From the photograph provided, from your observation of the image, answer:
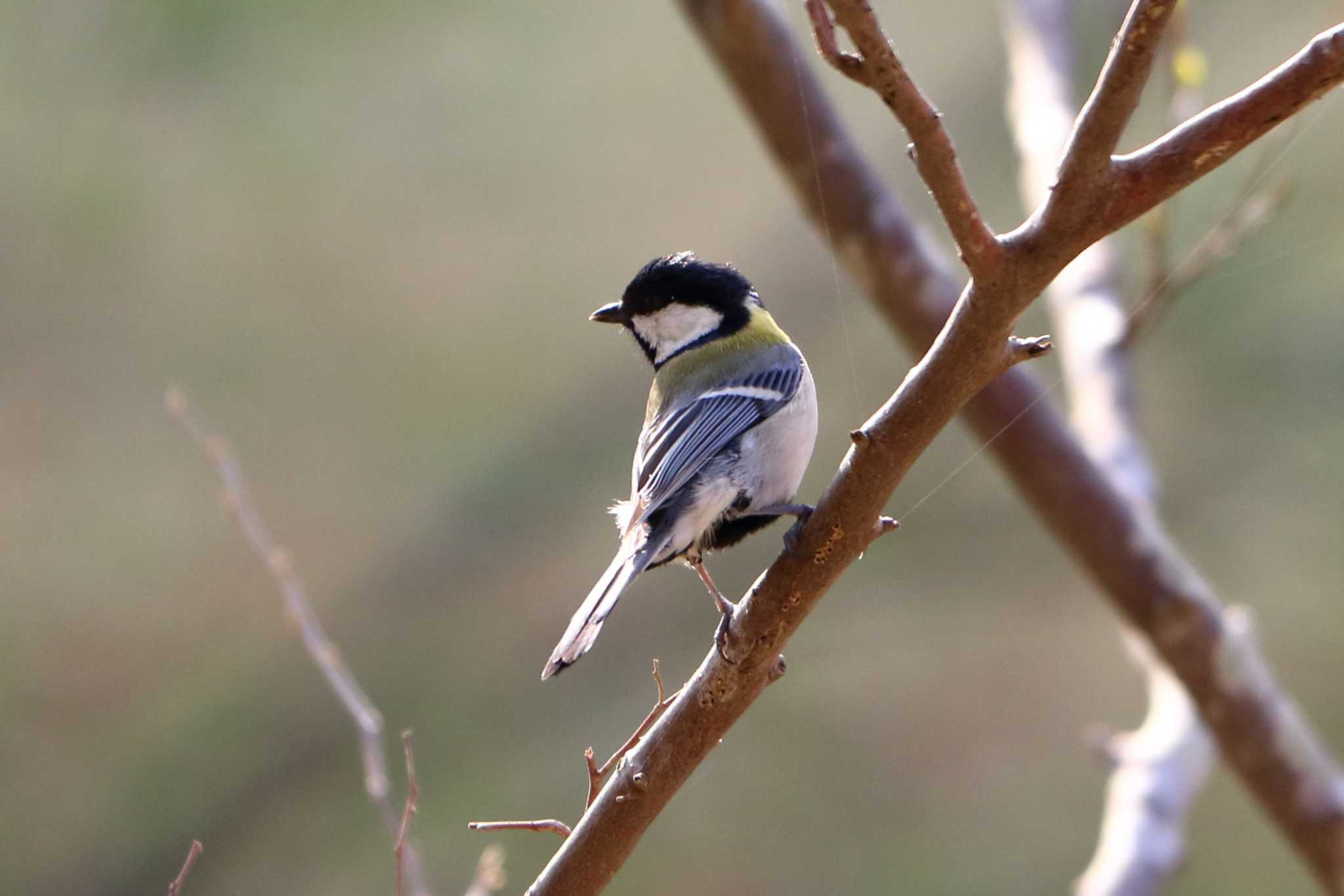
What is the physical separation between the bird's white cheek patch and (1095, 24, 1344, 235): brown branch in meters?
0.76

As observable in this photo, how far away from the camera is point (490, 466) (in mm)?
3061

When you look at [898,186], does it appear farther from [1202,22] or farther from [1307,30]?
[1307,30]

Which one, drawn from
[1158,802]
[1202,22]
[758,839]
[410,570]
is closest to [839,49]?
[1158,802]

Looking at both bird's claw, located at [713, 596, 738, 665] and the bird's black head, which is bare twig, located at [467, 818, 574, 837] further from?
the bird's black head

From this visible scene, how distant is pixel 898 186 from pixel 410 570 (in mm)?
1592

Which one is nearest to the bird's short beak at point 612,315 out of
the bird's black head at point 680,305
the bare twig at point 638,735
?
the bird's black head at point 680,305

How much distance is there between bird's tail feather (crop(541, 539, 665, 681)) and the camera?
0.84 metres

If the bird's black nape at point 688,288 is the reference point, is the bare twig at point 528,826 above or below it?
below

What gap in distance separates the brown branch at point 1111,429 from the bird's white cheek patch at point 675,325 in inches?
21.0

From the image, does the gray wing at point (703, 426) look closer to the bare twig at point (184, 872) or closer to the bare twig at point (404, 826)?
the bare twig at point (404, 826)

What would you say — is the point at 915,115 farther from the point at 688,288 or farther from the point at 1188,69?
the point at 1188,69

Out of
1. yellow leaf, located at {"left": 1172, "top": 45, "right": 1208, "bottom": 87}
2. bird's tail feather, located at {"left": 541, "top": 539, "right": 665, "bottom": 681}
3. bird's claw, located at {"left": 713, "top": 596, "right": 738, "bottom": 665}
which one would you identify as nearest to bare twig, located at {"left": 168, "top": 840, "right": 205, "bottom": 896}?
bird's tail feather, located at {"left": 541, "top": 539, "right": 665, "bottom": 681}

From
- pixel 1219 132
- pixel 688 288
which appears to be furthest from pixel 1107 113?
pixel 688 288

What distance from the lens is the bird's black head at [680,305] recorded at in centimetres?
139
